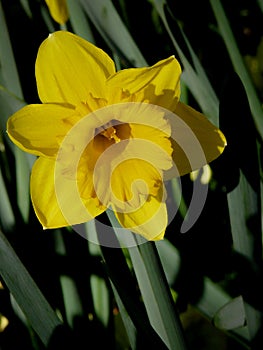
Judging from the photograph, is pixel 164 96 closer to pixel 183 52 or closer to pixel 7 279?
pixel 183 52

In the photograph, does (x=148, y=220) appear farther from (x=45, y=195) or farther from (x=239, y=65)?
(x=239, y=65)

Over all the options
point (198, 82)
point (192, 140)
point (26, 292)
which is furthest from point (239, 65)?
point (26, 292)

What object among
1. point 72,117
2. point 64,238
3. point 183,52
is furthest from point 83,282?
point 183,52

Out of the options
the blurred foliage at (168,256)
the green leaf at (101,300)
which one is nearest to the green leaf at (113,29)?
the blurred foliage at (168,256)

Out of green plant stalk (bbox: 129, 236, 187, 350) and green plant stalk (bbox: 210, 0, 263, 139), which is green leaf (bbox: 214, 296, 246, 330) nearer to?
green plant stalk (bbox: 129, 236, 187, 350)


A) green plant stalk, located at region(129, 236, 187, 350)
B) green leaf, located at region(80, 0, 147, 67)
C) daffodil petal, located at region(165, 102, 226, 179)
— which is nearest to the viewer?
green plant stalk, located at region(129, 236, 187, 350)

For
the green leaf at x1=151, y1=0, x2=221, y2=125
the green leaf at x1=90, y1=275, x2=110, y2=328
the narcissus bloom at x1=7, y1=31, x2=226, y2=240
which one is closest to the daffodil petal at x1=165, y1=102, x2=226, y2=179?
the narcissus bloom at x1=7, y1=31, x2=226, y2=240

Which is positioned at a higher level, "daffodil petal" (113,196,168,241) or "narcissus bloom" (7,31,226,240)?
"narcissus bloom" (7,31,226,240)


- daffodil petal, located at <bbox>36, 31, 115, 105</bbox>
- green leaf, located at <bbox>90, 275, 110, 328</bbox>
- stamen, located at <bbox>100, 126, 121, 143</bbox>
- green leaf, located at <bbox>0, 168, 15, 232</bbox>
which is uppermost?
daffodil petal, located at <bbox>36, 31, 115, 105</bbox>
